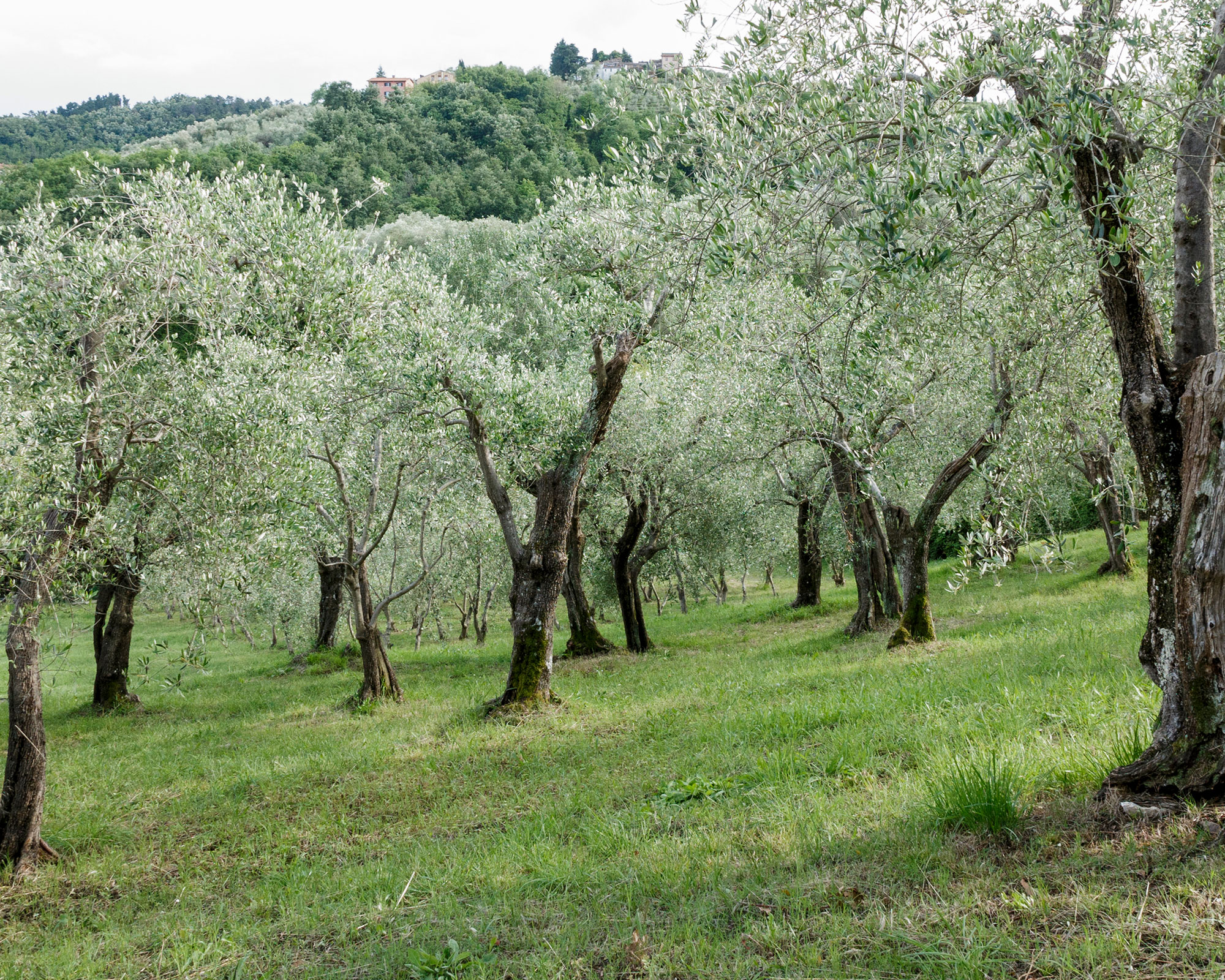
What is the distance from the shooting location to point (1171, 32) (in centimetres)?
636

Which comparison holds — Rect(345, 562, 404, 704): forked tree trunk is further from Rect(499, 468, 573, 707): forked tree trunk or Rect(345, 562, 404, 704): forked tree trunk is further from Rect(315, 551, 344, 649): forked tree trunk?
Rect(315, 551, 344, 649): forked tree trunk

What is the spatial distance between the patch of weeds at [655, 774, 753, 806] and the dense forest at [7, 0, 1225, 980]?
0.07 meters

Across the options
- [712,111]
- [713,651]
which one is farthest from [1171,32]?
[713,651]

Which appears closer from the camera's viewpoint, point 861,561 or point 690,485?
point 861,561

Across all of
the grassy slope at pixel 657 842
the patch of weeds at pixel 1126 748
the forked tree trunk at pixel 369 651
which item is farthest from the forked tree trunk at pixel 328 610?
the patch of weeds at pixel 1126 748

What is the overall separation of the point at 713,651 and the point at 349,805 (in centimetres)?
1407

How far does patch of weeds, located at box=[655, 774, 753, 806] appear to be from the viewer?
806cm

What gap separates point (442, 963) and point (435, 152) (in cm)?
7587

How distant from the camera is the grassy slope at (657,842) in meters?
4.40

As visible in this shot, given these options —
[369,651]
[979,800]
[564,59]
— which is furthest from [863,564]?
[564,59]

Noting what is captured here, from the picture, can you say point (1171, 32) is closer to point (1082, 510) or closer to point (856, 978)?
point (856, 978)

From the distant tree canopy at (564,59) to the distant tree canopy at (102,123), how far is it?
6464 centimetres

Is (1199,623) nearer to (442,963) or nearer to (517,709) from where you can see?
(442,963)

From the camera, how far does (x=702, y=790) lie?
27.1ft
